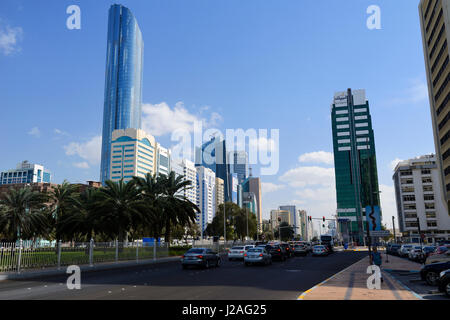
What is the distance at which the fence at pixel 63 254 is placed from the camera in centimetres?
1955

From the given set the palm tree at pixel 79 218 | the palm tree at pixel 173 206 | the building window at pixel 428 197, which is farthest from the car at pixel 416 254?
the building window at pixel 428 197

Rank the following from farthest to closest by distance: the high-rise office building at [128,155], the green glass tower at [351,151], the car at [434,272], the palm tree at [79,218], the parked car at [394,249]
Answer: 1. the high-rise office building at [128,155]
2. the green glass tower at [351,151]
3. the parked car at [394,249]
4. the palm tree at [79,218]
5. the car at [434,272]

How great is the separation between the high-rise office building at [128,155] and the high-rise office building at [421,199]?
11572 centimetres

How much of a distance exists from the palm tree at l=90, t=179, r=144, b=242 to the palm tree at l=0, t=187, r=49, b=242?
9657mm

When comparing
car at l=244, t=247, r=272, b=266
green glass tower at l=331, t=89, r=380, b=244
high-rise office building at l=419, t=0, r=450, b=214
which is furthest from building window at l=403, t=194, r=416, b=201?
car at l=244, t=247, r=272, b=266

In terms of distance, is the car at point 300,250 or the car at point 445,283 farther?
the car at point 300,250

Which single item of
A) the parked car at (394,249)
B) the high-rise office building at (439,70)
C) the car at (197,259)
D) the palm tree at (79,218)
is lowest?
the parked car at (394,249)

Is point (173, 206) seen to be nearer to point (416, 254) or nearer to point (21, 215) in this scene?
point (21, 215)

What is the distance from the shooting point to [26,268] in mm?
20453

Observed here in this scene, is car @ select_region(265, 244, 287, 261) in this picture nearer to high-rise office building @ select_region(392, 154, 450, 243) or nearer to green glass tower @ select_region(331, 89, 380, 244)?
high-rise office building @ select_region(392, 154, 450, 243)

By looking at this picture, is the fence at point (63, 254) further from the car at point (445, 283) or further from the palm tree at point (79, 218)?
the car at point (445, 283)

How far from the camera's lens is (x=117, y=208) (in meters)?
35.8

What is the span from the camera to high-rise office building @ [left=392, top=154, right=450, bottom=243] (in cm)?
10481
